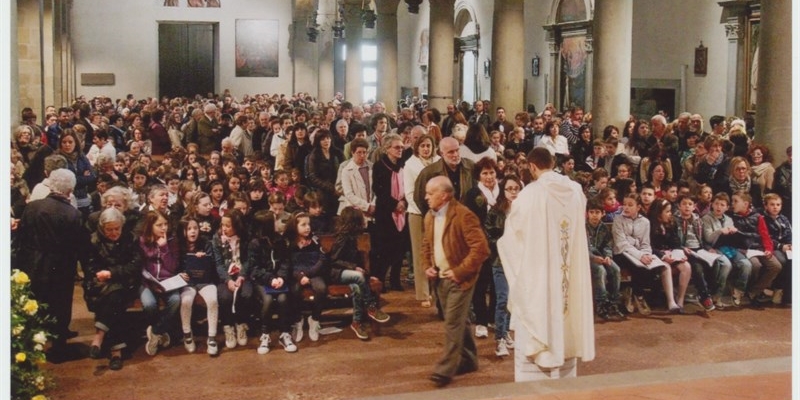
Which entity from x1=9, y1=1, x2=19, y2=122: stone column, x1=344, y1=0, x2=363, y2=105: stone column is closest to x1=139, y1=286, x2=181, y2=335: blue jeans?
x1=9, y1=1, x2=19, y2=122: stone column

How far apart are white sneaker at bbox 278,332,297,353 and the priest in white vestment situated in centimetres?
226

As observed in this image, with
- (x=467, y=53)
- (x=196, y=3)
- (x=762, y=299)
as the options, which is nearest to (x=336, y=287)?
(x=762, y=299)

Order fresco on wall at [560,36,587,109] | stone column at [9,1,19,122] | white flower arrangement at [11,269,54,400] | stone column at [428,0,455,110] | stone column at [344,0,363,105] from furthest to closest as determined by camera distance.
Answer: stone column at [344,0,363,105] → fresco on wall at [560,36,587,109] → stone column at [428,0,455,110] → white flower arrangement at [11,269,54,400] → stone column at [9,1,19,122]

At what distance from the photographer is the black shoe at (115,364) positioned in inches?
303

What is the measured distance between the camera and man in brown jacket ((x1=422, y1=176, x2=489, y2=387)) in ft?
23.5

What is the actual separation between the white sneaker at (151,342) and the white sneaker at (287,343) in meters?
1.03

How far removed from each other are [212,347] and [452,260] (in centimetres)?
223

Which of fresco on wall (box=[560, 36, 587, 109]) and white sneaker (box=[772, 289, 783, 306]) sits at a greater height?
fresco on wall (box=[560, 36, 587, 109])

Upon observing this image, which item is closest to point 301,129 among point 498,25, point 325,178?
point 325,178

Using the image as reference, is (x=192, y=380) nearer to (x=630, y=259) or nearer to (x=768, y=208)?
(x=630, y=259)

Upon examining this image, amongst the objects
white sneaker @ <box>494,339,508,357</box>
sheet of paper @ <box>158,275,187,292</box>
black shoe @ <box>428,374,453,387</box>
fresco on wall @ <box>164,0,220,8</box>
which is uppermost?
fresco on wall @ <box>164,0,220,8</box>

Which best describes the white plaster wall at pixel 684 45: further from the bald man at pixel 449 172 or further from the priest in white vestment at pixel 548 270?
the priest in white vestment at pixel 548 270

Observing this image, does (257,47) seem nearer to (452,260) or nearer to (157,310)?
(157,310)

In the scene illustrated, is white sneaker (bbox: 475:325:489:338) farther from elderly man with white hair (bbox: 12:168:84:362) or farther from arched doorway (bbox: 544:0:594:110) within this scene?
arched doorway (bbox: 544:0:594:110)
